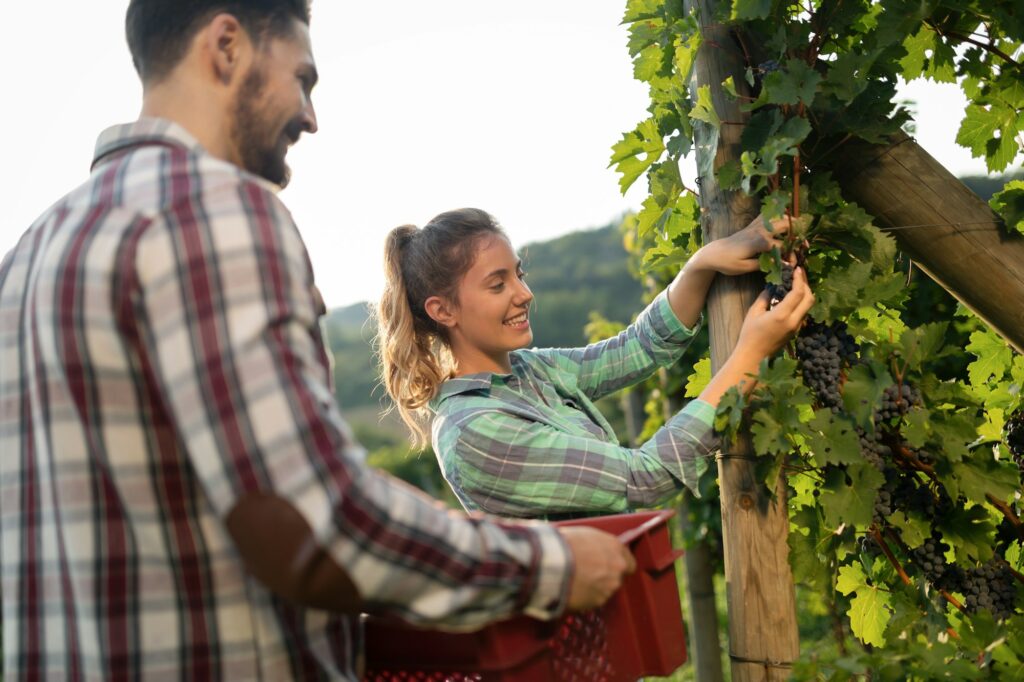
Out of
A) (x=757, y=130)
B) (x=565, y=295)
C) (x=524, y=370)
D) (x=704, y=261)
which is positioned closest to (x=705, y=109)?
(x=757, y=130)

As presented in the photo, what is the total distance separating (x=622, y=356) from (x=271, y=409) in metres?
1.80

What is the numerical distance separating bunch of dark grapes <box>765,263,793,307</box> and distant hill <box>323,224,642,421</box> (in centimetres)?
3699

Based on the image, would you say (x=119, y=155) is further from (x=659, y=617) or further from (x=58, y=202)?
(x=659, y=617)

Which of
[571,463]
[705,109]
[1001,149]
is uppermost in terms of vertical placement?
[705,109]

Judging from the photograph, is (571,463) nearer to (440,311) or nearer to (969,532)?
(440,311)

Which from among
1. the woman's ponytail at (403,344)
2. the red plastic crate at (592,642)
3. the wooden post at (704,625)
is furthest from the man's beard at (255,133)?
the wooden post at (704,625)

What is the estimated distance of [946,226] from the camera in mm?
2463

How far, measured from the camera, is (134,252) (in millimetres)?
1325

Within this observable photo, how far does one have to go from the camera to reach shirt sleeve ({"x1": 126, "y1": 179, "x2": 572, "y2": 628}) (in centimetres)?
127

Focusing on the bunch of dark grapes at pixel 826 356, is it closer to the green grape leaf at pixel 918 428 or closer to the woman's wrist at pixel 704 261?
the green grape leaf at pixel 918 428

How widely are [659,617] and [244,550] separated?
81 centimetres

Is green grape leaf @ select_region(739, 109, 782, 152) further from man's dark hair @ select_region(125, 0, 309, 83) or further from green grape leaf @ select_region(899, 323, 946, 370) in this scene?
man's dark hair @ select_region(125, 0, 309, 83)

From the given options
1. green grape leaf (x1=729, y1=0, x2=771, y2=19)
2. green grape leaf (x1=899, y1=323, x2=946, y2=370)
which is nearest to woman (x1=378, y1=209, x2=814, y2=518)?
green grape leaf (x1=899, y1=323, x2=946, y2=370)

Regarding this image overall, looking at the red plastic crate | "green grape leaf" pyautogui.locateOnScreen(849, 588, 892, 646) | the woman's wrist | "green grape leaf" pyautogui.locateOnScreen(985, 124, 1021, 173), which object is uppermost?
"green grape leaf" pyautogui.locateOnScreen(985, 124, 1021, 173)
